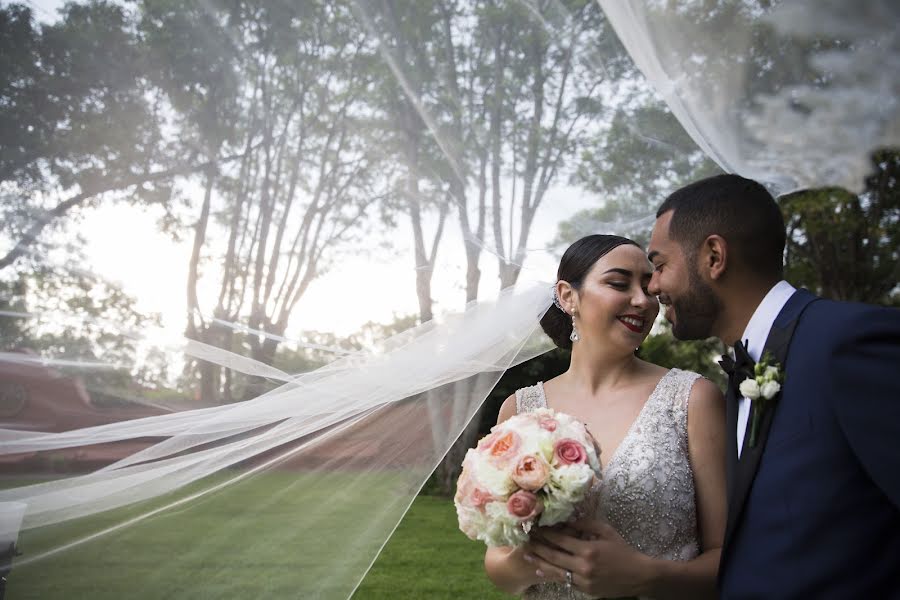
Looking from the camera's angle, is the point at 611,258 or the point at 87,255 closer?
the point at 87,255

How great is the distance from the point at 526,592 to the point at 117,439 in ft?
5.05

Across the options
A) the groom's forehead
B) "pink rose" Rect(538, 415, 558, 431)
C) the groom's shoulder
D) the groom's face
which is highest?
the groom's forehead

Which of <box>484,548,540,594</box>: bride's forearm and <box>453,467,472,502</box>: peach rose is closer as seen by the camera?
<box>453,467,472,502</box>: peach rose

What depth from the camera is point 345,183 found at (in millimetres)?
2684

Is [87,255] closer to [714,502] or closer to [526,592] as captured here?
[526,592]

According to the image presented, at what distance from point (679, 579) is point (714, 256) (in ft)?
3.14

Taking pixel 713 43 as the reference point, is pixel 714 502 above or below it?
below

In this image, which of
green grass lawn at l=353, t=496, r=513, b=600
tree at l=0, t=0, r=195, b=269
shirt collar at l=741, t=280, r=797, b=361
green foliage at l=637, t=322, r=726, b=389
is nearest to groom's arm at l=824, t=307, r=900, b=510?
shirt collar at l=741, t=280, r=797, b=361

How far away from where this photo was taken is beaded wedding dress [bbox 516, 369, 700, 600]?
8.04 ft

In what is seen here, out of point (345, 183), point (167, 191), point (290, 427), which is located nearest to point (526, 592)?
point (290, 427)

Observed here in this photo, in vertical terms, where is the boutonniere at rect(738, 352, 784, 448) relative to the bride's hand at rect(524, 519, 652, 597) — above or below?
above

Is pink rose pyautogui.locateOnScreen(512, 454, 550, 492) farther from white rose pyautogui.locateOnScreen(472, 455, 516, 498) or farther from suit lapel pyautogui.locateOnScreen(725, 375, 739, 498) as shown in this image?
suit lapel pyautogui.locateOnScreen(725, 375, 739, 498)

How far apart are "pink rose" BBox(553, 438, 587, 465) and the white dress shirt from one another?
0.41 meters

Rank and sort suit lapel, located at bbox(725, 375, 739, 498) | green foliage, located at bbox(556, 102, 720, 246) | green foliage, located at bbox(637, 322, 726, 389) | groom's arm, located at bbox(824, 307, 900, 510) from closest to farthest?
groom's arm, located at bbox(824, 307, 900, 510) → suit lapel, located at bbox(725, 375, 739, 498) → green foliage, located at bbox(556, 102, 720, 246) → green foliage, located at bbox(637, 322, 726, 389)
